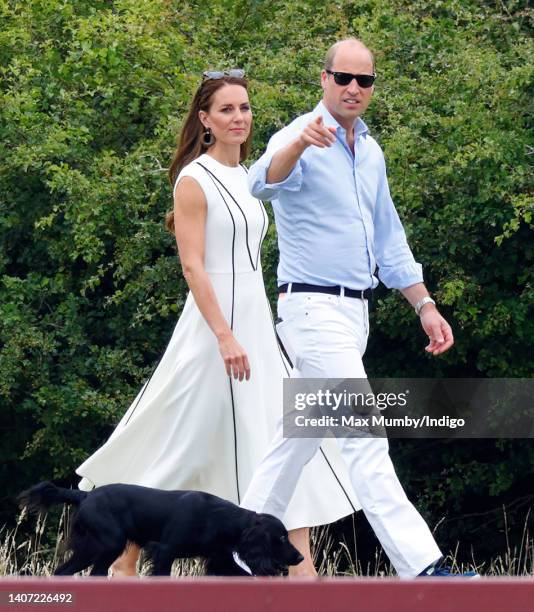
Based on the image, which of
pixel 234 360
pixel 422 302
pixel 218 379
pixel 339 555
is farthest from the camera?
pixel 339 555

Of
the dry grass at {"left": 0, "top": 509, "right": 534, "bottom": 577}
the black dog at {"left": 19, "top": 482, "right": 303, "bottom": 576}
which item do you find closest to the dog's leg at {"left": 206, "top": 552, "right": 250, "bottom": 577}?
the black dog at {"left": 19, "top": 482, "right": 303, "bottom": 576}

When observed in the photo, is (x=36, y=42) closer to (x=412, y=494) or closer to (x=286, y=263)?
(x=412, y=494)

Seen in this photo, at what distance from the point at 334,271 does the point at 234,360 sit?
1.61 feet

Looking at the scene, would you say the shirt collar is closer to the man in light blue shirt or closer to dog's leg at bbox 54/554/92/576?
the man in light blue shirt

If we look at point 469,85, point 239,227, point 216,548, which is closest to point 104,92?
point 469,85

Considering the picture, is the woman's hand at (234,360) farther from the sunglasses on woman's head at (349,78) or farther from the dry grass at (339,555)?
the dry grass at (339,555)

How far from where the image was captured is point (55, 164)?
8.51m

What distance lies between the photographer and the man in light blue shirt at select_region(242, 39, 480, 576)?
493cm

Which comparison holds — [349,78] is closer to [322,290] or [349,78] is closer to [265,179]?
[265,179]

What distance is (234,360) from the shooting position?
5219 millimetres

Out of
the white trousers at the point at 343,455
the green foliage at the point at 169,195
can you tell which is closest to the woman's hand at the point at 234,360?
the white trousers at the point at 343,455

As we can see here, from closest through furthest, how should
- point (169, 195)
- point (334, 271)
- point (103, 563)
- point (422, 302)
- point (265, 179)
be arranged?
point (103, 563), point (265, 179), point (334, 271), point (422, 302), point (169, 195)

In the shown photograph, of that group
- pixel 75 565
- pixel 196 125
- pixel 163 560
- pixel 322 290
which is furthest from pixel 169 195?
pixel 163 560

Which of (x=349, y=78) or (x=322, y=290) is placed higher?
(x=349, y=78)
